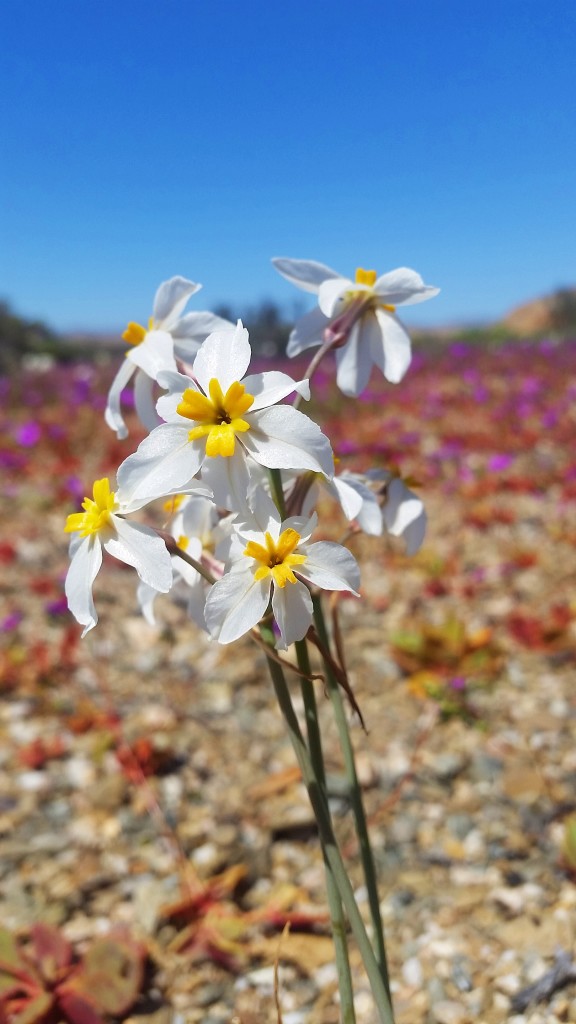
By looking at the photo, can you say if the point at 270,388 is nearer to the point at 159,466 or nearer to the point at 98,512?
the point at 159,466

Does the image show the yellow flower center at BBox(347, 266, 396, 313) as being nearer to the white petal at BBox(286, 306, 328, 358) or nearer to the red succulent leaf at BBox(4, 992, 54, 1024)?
the white petal at BBox(286, 306, 328, 358)

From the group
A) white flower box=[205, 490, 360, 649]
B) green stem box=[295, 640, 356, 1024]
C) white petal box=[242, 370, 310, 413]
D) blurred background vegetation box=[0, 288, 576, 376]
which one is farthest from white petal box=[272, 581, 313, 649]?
blurred background vegetation box=[0, 288, 576, 376]

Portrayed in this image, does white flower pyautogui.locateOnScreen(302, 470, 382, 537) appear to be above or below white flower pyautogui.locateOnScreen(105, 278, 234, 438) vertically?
below

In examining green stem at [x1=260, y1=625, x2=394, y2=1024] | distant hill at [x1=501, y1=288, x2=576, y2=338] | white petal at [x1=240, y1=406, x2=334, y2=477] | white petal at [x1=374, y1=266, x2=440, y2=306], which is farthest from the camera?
distant hill at [x1=501, y1=288, x2=576, y2=338]

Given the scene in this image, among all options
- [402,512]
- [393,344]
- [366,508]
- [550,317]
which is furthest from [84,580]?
[550,317]

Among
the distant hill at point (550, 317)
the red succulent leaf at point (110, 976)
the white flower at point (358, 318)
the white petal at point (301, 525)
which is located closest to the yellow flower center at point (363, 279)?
the white flower at point (358, 318)

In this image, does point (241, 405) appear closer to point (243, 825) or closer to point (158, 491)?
point (158, 491)

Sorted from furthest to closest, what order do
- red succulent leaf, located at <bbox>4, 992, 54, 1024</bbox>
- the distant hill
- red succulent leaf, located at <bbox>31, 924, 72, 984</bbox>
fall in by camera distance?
the distant hill < red succulent leaf, located at <bbox>31, 924, 72, 984</bbox> < red succulent leaf, located at <bbox>4, 992, 54, 1024</bbox>
